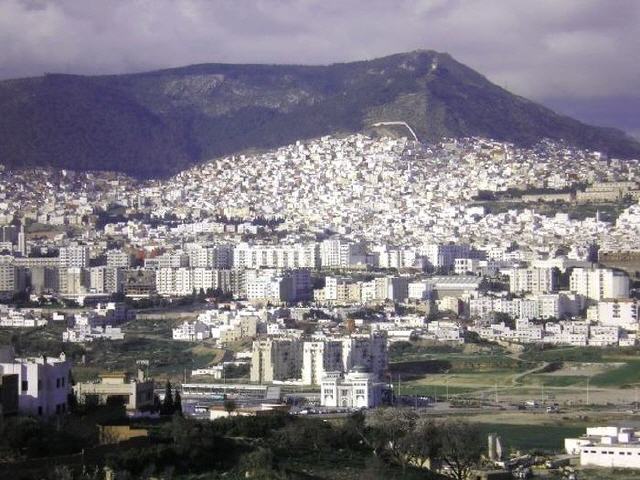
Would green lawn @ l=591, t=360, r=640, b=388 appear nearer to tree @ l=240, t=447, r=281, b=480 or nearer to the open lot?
the open lot

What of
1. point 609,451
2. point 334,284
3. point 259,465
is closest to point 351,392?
point 609,451

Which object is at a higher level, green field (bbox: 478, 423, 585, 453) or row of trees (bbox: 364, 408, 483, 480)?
row of trees (bbox: 364, 408, 483, 480)

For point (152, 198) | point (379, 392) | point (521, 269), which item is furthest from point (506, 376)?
point (152, 198)

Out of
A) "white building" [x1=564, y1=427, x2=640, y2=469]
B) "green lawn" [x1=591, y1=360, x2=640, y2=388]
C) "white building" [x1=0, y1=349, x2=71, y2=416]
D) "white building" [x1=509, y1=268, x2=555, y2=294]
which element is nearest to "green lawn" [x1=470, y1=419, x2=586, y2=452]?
"white building" [x1=564, y1=427, x2=640, y2=469]

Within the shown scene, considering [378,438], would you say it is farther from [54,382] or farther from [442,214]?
[442,214]

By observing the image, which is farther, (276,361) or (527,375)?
(276,361)

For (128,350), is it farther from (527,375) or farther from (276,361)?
(527,375)

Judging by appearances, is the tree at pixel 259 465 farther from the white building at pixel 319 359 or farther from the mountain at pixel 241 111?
the mountain at pixel 241 111
